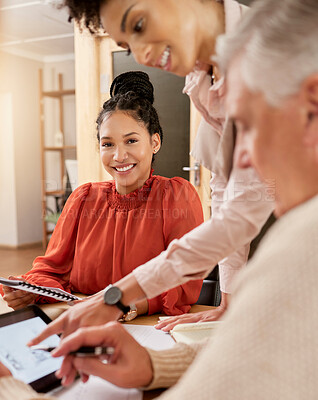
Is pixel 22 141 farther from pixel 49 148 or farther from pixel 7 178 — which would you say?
pixel 7 178

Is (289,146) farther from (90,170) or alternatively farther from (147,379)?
(90,170)

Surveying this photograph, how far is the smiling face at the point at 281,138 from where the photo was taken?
17.1 inches

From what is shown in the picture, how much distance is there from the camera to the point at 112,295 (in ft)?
2.67

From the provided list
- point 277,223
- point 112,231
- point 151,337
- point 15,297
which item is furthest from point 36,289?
point 277,223

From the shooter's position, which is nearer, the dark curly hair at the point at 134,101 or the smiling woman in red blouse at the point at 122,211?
the smiling woman in red blouse at the point at 122,211

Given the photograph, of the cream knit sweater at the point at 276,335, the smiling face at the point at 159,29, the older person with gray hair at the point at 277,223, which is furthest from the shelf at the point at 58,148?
the cream knit sweater at the point at 276,335

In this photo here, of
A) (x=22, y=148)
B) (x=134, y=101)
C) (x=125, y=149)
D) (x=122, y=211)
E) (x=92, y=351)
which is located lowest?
(x=92, y=351)

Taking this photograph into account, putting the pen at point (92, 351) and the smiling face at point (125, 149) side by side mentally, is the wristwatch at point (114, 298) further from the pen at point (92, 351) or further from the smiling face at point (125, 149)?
the smiling face at point (125, 149)

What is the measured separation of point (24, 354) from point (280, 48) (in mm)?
678

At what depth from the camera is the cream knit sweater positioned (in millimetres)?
369

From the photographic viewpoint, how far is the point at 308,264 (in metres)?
0.37

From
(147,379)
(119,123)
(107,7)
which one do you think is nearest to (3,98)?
(119,123)

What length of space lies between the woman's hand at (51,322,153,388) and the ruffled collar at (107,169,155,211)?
3.05ft

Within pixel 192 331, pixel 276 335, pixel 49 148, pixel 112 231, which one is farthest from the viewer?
pixel 49 148
